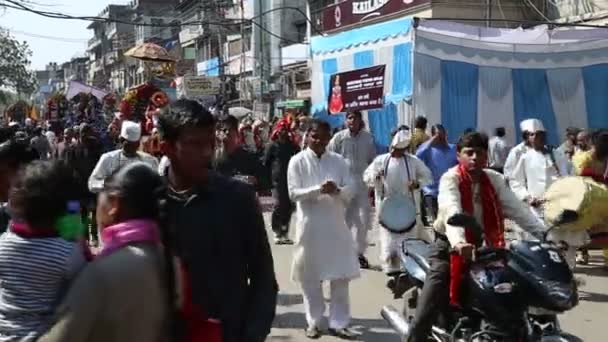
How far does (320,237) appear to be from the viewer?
22.4ft

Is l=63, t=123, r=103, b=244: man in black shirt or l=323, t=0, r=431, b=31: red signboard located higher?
l=323, t=0, r=431, b=31: red signboard

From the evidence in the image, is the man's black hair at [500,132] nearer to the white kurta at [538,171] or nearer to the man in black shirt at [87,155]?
the white kurta at [538,171]

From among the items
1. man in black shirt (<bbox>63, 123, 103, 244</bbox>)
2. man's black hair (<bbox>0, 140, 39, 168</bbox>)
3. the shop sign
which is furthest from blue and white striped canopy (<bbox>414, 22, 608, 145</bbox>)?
the shop sign

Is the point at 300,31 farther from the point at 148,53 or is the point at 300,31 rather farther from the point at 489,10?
the point at 148,53

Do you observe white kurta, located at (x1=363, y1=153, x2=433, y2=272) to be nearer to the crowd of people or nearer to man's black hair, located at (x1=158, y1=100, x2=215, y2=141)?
the crowd of people

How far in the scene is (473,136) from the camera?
527 cm

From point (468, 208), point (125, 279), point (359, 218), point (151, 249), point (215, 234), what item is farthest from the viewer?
point (359, 218)

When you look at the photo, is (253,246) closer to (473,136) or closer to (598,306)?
(473,136)

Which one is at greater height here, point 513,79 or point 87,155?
point 513,79

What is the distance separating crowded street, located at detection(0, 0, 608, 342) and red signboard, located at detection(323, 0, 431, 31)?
→ 19.0 ft

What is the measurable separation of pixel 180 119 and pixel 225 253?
1.56ft

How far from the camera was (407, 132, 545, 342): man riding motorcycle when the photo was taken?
5223 mm

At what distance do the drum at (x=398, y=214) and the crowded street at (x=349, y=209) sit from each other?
2 cm

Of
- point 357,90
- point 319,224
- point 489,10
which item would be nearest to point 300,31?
point 489,10
